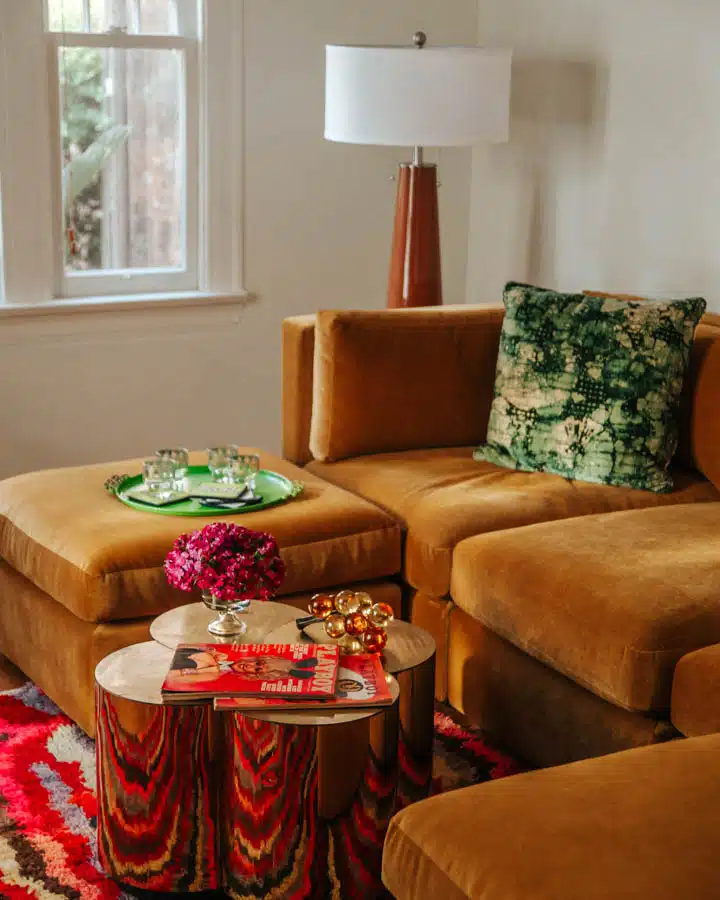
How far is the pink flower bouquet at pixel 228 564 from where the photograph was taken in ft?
7.25

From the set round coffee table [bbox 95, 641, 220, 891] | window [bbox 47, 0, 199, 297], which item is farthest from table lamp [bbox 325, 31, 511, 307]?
round coffee table [bbox 95, 641, 220, 891]

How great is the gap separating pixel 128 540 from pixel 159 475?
0.32 metres

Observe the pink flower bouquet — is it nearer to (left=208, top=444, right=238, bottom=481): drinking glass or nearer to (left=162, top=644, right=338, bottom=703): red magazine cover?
(left=162, top=644, right=338, bottom=703): red magazine cover

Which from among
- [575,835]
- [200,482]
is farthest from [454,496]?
[575,835]

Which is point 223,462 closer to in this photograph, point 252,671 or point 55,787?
point 55,787

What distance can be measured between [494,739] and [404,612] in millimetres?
385

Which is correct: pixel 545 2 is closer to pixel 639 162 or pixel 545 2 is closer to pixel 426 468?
pixel 639 162

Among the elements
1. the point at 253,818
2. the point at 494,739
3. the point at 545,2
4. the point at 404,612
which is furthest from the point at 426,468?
the point at 545,2

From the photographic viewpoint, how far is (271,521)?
9.25 feet

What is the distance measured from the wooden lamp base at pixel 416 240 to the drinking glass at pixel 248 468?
3.95ft

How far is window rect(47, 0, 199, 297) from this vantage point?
409cm

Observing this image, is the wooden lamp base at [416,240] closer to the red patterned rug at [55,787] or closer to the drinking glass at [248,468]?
the drinking glass at [248,468]

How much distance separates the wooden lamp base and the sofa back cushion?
61 centimetres

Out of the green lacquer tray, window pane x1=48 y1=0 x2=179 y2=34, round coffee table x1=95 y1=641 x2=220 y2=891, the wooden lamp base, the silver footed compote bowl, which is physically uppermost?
window pane x1=48 y1=0 x2=179 y2=34
